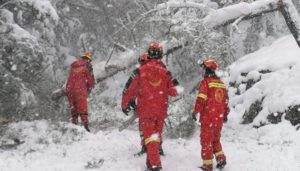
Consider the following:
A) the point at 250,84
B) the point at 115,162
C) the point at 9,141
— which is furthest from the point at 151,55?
the point at 250,84

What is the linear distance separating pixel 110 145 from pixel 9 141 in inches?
86.6

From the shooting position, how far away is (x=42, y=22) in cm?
1536

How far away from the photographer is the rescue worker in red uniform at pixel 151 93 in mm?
9508

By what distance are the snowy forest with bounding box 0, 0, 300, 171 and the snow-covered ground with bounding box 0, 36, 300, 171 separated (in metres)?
0.02

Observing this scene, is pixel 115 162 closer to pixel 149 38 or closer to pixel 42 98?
pixel 42 98

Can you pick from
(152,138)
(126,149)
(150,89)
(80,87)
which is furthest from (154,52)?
(80,87)

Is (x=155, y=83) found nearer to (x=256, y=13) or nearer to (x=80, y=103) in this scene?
(x=80, y=103)

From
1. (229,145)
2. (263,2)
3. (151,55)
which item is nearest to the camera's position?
(151,55)

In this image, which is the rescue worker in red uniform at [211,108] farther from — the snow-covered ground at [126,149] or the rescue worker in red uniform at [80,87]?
the rescue worker in red uniform at [80,87]

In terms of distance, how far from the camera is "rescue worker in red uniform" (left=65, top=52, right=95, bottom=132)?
13.7 metres

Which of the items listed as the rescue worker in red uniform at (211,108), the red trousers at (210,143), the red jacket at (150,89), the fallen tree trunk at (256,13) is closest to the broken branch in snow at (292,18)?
the fallen tree trunk at (256,13)

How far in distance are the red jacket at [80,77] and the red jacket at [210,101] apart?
481 cm

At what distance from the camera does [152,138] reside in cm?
932

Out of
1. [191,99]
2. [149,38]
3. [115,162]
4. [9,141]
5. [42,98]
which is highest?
[149,38]
